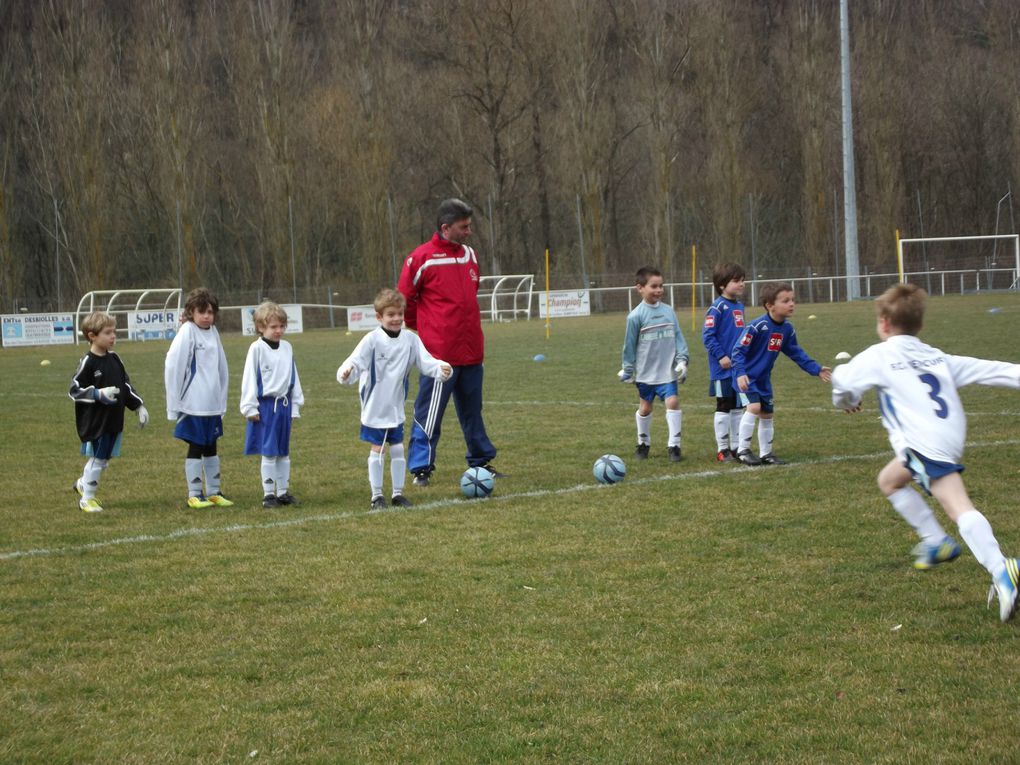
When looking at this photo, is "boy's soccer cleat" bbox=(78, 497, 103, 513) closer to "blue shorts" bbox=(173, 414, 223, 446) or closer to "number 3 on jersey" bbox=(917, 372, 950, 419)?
"blue shorts" bbox=(173, 414, 223, 446)

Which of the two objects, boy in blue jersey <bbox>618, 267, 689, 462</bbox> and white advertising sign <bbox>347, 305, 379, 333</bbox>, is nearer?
boy in blue jersey <bbox>618, 267, 689, 462</bbox>

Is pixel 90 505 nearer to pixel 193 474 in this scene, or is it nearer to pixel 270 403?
pixel 193 474

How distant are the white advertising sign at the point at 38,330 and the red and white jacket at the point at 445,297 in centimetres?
3213

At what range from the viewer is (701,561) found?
6.53m

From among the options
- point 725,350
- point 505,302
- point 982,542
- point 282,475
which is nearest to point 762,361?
point 725,350

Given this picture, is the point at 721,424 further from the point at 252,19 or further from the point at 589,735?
the point at 252,19

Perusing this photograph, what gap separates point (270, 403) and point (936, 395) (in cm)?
496

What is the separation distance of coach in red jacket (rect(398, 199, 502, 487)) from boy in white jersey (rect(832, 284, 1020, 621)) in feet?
14.1

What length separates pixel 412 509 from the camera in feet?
28.1

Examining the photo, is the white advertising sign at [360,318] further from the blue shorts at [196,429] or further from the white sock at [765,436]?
the blue shorts at [196,429]

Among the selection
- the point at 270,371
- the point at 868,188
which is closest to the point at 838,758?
the point at 270,371

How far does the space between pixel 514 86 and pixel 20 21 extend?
21.2 meters

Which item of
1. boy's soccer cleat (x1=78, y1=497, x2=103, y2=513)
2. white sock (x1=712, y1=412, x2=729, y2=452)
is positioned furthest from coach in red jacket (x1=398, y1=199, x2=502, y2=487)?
boy's soccer cleat (x1=78, y1=497, x2=103, y2=513)

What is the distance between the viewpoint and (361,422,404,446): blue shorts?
8.77 m
